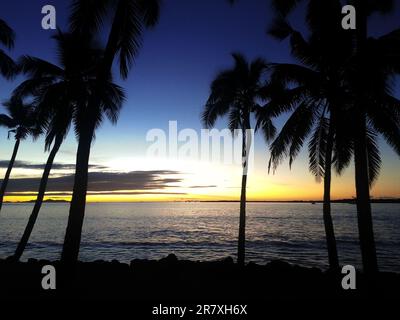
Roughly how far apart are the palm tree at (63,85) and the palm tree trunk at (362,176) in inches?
396

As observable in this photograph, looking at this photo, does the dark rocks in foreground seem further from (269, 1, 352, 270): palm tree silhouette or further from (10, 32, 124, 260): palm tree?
(10, 32, 124, 260): palm tree

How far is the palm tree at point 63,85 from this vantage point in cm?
1428

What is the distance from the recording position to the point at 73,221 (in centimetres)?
815

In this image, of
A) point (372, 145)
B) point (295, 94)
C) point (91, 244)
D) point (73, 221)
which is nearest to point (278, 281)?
point (372, 145)

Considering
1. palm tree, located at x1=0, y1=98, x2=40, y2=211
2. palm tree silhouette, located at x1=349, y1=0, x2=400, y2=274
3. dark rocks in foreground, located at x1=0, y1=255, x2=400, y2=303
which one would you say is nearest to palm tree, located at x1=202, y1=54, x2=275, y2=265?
dark rocks in foreground, located at x1=0, y1=255, x2=400, y2=303

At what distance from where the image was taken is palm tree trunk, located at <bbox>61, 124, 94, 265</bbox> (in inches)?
319

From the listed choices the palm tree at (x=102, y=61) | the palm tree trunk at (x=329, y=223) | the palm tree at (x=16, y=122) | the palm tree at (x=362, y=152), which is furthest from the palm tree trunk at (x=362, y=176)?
the palm tree at (x=16, y=122)

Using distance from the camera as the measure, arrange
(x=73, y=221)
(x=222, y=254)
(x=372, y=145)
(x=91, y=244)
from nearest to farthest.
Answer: (x=73, y=221), (x=372, y=145), (x=222, y=254), (x=91, y=244)

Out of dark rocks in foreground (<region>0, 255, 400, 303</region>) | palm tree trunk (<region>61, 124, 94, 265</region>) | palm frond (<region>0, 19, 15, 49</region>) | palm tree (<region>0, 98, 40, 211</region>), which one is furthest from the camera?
palm tree (<region>0, 98, 40, 211</region>)

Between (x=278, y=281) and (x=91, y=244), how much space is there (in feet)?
108

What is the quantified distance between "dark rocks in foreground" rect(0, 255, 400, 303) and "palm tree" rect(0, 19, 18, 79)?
9.02 meters

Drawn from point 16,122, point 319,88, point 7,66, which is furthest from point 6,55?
point 319,88

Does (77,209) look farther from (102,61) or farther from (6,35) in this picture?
(6,35)
